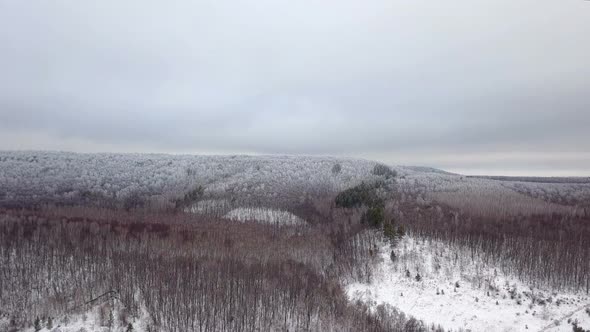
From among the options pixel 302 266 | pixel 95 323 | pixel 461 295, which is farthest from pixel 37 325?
pixel 461 295

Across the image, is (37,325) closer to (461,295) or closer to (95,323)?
(95,323)

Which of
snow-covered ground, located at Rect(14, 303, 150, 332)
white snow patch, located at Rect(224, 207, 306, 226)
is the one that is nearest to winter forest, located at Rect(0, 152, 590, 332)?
snow-covered ground, located at Rect(14, 303, 150, 332)

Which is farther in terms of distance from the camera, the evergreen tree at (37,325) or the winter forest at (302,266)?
the winter forest at (302,266)

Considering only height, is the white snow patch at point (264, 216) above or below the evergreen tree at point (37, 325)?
above

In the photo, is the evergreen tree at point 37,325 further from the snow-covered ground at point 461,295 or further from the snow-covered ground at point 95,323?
the snow-covered ground at point 461,295

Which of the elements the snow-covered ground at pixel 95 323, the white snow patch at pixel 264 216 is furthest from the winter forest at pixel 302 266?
the white snow patch at pixel 264 216

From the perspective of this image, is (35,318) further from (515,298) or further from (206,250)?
(515,298)

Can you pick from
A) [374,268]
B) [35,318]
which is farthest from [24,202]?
[374,268]
